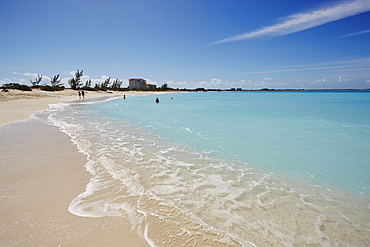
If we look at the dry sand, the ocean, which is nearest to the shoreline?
the dry sand

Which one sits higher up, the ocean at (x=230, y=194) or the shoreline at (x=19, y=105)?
the shoreline at (x=19, y=105)

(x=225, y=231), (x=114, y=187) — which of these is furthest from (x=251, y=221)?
(x=114, y=187)

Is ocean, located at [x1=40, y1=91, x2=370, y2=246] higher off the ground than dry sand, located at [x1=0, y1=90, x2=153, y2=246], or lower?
lower

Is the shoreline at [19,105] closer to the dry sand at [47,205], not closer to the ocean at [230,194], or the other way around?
the dry sand at [47,205]

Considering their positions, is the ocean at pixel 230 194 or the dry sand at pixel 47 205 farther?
the ocean at pixel 230 194

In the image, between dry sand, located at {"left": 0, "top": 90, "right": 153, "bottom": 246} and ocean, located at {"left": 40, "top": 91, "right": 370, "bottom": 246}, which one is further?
ocean, located at {"left": 40, "top": 91, "right": 370, "bottom": 246}

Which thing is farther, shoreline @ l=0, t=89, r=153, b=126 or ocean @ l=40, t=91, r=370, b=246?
shoreline @ l=0, t=89, r=153, b=126

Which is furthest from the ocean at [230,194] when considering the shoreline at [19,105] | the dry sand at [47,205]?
the shoreline at [19,105]

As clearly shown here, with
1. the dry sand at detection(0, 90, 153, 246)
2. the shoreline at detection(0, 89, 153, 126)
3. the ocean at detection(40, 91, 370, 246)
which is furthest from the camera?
the shoreline at detection(0, 89, 153, 126)

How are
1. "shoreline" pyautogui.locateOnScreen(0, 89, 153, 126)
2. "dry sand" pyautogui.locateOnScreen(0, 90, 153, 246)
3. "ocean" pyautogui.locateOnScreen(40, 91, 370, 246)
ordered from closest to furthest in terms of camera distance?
"dry sand" pyautogui.locateOnScreen(0, 90, 153, 246)
"ocean" pyautogui.locateOnScreen(40, 91, 370, 246)
"shoreline" pyautogui.locateOnScreen(0, 89, 153, 126)

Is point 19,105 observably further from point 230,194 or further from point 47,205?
point 230,194

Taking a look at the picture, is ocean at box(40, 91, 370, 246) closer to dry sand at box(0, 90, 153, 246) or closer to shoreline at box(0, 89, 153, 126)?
dry sand at box(0, 90, 153, 246)

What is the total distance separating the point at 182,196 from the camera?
4.06 metres

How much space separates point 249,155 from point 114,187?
16.4ft
